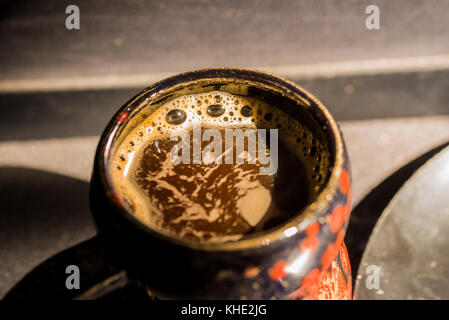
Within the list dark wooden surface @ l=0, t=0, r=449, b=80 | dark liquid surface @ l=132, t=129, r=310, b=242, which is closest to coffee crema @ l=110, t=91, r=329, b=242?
dark liquid surface @ l=132, t=129, r=310, b=242

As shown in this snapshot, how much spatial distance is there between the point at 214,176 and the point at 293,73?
508 mm

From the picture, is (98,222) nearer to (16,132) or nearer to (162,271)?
(162,271)

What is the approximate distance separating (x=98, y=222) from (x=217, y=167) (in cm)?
14

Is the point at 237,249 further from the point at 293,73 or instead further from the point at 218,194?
the point at 293,73

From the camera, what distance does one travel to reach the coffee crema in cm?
38

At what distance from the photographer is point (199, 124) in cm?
48

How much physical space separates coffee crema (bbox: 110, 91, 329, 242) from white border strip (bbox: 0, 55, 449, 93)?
0.42 m

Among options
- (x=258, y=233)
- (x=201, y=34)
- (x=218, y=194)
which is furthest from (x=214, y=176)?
(x=201, y=34)

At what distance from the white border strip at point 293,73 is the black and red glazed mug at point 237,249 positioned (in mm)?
494

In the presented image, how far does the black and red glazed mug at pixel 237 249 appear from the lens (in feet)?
0.95

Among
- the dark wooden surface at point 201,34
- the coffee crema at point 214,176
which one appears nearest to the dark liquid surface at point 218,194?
the coffee crema at point 214,176

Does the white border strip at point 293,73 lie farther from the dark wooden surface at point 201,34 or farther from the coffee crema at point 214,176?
the coffee crema at point 214,176

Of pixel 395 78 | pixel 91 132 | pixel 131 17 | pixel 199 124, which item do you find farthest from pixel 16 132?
pixel 395 78

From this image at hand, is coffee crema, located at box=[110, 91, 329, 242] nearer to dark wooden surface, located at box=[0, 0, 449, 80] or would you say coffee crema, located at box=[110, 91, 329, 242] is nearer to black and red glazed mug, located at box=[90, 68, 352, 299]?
black and red glazed mug, located at box=[90, 68, 352, 299]
